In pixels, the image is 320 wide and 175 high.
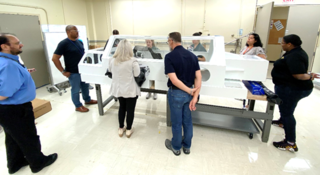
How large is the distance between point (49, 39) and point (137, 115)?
2729 millimetres

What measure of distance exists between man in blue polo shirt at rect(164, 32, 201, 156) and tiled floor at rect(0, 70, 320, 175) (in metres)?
0.34

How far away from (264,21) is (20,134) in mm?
5091

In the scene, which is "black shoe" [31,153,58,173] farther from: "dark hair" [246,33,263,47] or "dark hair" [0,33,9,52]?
"dark hair" [246,33,263,47]

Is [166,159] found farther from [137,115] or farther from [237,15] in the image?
[237,15]

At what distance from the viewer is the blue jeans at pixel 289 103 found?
1.90 m

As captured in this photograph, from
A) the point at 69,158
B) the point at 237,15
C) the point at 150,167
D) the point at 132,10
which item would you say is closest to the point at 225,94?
the point at 150,167

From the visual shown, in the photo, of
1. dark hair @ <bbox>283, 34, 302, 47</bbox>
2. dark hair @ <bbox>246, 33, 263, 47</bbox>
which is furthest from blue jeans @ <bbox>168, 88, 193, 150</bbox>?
dark hair @ <bbox>246, 33, 263, 47</bbox>

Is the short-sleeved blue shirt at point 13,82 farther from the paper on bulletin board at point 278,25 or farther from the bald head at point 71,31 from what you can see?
the paper on bulletin board at point 278,25

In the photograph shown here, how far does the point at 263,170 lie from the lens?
5.83 ft

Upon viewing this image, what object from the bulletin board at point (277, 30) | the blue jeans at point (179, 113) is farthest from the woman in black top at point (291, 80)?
the bulletin board at point (277, 30)

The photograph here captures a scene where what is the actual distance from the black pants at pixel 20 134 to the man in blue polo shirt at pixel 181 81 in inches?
51.4

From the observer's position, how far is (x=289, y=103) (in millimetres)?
1954

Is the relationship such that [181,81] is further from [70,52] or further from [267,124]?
[70,52]

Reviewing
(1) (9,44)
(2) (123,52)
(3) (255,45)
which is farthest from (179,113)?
(3) (255,45)
